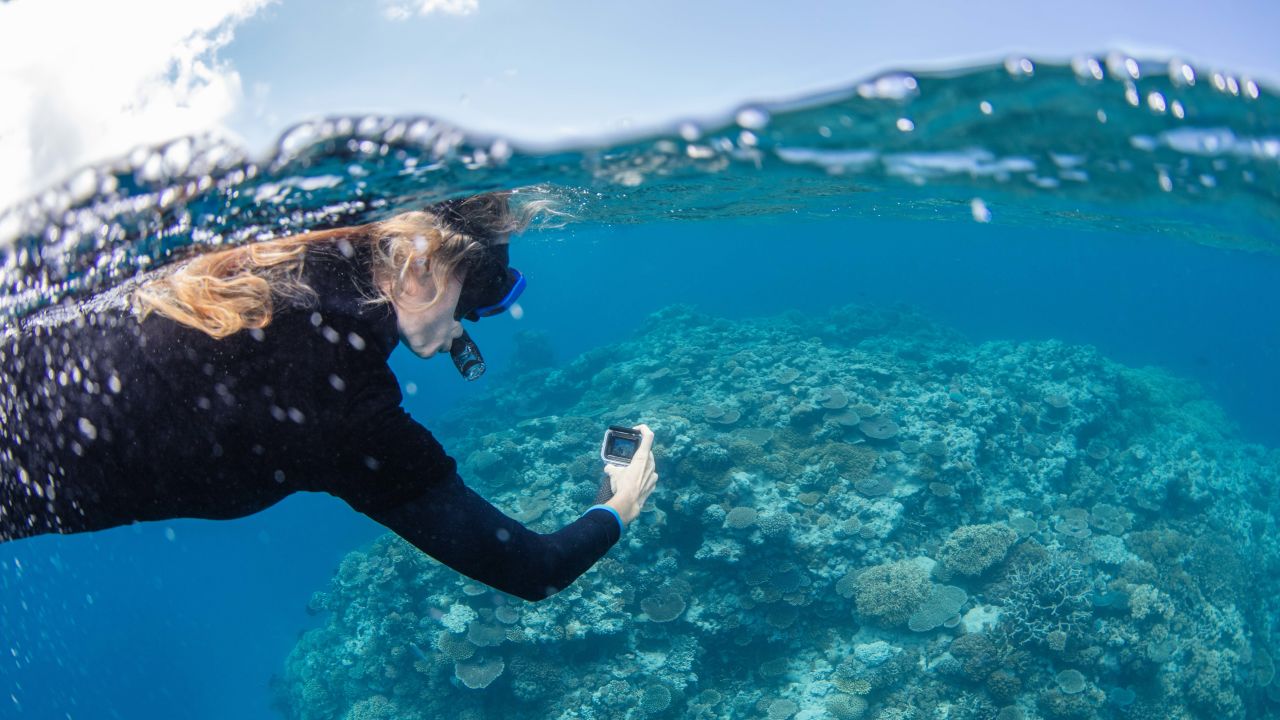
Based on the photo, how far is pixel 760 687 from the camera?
909 centimetres

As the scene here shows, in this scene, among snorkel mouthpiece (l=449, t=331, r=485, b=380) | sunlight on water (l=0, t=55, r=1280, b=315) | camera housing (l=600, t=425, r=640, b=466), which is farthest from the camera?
sunlight on water (l=0, t=55, r=1280, b=315)

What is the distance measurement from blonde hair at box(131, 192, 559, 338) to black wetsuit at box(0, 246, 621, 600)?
0.05 meters

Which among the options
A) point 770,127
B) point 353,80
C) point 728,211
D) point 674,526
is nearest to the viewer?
point 353,80

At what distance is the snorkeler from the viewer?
1813 mm

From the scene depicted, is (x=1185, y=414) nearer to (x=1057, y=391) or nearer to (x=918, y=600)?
(x=1057, y=391)

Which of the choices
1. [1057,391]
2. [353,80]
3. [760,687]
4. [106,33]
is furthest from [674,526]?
[1057,391]

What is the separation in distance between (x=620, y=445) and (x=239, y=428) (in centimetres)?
213

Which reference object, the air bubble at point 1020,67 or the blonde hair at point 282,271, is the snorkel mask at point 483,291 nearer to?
the blonde hair at point 282,271

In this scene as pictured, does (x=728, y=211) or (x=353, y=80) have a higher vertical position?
(x=353, y=80)

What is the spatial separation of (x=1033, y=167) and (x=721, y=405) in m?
7.84

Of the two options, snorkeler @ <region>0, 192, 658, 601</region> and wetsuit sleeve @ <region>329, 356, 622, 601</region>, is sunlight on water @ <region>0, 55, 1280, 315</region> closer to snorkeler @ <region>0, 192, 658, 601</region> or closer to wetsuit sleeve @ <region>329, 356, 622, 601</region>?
snorkeler @ <region>0, 192, 658, 601</region>

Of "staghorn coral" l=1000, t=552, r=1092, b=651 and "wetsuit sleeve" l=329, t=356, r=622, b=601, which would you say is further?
"staghorn coral" l=1000, t=552, r=1092, b=651

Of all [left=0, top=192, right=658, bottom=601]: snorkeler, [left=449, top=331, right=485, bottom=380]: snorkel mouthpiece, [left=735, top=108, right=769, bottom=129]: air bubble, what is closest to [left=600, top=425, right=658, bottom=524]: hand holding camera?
[left=0, top=192, right=658, bottom=601]: snorkeler

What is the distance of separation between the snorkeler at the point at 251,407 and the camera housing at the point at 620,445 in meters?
1.19
